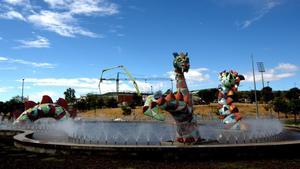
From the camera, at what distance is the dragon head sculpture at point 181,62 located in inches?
843

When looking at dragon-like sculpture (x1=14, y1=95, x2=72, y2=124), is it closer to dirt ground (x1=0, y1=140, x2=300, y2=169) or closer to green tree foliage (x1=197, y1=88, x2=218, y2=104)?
dirt ground (x1=0, y1=140, x2=300, y2=169)

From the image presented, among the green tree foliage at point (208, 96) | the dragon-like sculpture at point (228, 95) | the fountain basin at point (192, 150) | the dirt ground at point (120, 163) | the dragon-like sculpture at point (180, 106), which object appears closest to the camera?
the dirt ground at point (120, 163)

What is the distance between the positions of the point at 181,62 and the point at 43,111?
20680mm

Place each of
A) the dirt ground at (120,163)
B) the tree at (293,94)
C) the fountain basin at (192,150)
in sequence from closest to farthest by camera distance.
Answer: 1. the dirt ground at (120,163)
2. the fountain basin at (192,150)
3. the tree at (293,94)

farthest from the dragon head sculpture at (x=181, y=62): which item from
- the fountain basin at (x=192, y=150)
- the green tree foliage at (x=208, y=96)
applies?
the green tree foliage at (x=208, y=96)

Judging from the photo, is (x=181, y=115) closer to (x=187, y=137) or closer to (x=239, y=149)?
(x=187, y=137)

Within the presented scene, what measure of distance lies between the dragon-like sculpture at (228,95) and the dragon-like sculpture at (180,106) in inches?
402

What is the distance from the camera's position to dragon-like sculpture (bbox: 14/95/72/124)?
35031 mm

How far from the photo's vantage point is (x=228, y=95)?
102 feet

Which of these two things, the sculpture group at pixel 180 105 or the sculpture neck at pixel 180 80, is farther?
the sculpture neck at pixel 180 80

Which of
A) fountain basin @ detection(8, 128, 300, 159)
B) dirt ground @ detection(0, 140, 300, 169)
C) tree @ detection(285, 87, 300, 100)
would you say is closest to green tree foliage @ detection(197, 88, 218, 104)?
tree @ detection(285, 87, 300, 100)

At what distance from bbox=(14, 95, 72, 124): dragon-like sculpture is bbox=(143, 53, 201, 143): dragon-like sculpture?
20124 mm

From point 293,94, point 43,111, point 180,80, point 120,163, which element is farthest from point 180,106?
point 293,94

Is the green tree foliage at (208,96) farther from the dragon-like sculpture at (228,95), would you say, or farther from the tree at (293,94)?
the dragon-like sculpture at (228,95)
